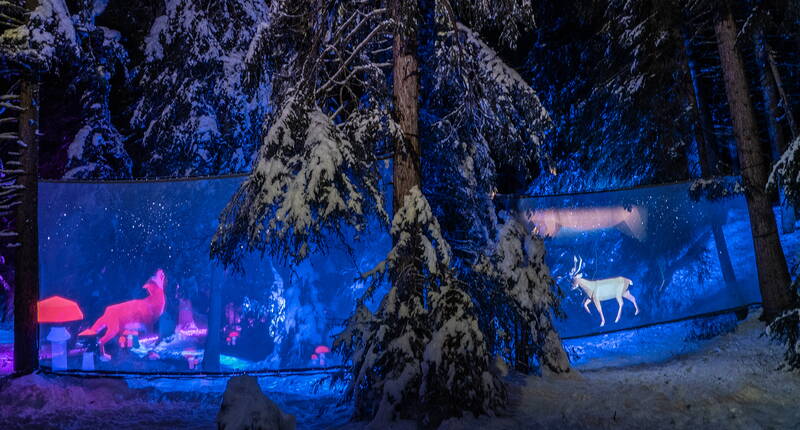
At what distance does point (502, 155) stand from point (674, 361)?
180 inches

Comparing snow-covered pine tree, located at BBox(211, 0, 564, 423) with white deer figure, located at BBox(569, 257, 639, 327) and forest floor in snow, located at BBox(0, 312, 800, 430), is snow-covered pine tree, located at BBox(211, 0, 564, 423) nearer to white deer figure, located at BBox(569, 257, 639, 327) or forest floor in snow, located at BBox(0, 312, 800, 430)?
forest floor in snow, located at BBox(0, 312, 800, 430)

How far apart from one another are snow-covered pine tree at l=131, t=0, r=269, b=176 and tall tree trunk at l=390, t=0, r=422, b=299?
8.11 m

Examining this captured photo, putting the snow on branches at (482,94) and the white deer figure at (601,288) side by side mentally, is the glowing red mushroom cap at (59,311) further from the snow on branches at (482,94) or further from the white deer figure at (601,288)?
the white deer figure at (601,288)

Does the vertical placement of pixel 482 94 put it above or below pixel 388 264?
above

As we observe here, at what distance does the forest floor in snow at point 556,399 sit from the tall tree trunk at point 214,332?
20.2 inches

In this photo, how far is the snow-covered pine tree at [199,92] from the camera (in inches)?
560

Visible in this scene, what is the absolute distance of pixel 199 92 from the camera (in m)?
14.5

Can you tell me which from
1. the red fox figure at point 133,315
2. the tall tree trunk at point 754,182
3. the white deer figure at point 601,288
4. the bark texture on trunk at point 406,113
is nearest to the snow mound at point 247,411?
the bark texture on trunk at point 406,113

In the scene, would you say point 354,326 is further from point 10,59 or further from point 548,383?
point 10,59

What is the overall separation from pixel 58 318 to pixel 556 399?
720cm

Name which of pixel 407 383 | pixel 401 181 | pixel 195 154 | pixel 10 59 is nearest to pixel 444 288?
pixel 407 383

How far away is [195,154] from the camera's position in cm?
1428

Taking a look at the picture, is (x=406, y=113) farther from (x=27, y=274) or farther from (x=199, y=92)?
(x=199, y=92)

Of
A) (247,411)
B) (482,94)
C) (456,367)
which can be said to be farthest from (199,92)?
(456,367)
